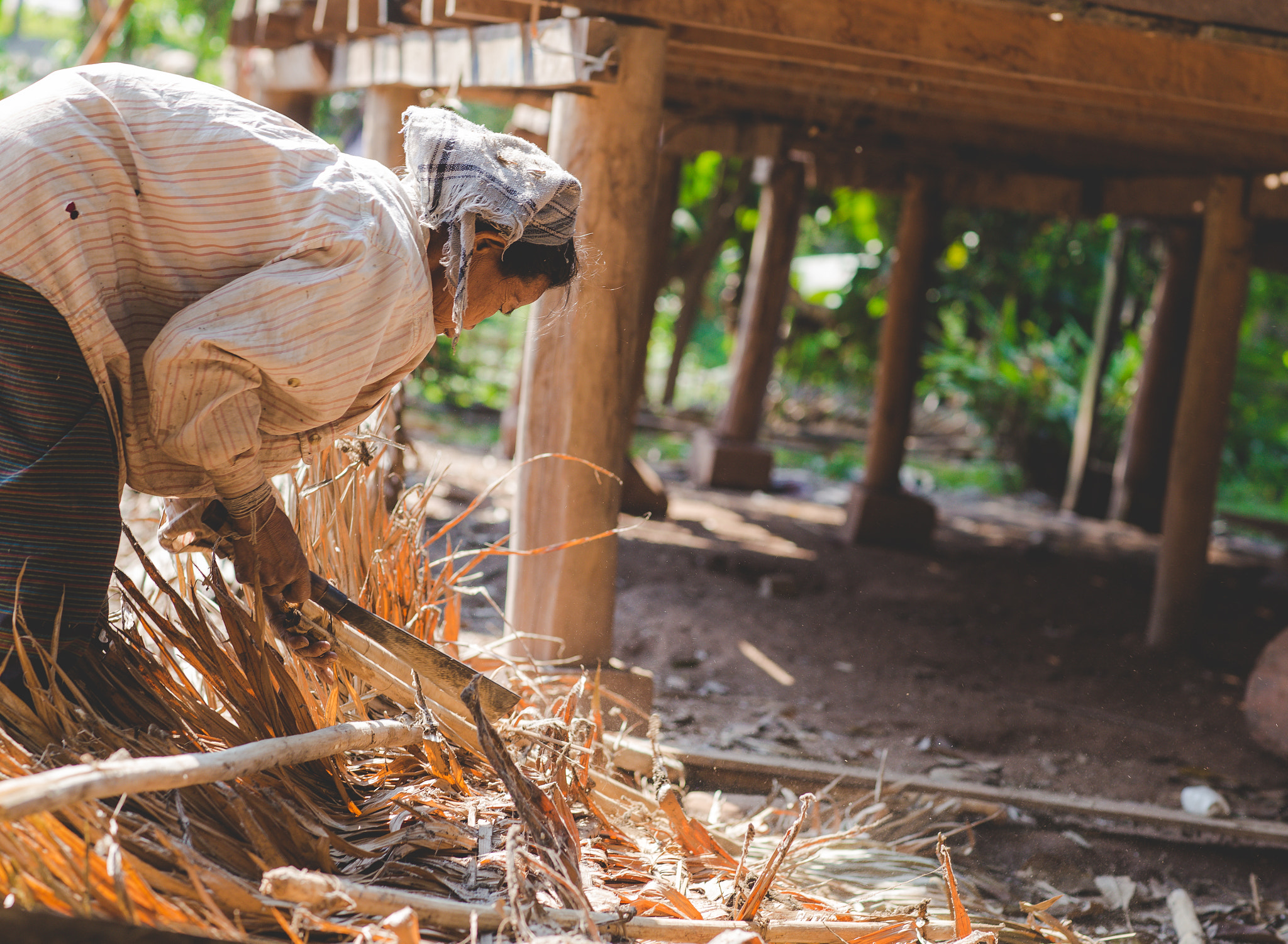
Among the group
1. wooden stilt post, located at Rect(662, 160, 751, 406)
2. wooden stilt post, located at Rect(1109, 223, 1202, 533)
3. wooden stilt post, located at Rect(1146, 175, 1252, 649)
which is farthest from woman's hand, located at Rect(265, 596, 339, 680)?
wooden stilt post, located at Rect(662, 160, 751, 406)

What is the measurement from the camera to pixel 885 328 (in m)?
7.24

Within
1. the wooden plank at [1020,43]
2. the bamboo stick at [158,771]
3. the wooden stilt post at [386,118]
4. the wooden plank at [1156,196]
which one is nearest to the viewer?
the bamboo stick at [158,771]

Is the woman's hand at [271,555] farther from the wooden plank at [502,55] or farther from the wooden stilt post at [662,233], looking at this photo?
the wooden stilt post at [662,233]

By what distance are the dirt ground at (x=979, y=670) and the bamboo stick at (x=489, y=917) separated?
108 cm

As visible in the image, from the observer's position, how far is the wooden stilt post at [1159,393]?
8.21 meters

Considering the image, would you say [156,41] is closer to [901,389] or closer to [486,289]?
[901,389]

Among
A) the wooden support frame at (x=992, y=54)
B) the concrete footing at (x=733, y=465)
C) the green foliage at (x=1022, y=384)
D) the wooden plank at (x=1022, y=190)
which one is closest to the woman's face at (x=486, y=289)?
the wooden support frame at (x=992, y=54)

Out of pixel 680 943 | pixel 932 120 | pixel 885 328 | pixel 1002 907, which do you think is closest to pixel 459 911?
pixel 680 943

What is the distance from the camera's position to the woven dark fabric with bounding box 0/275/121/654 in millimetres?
1641

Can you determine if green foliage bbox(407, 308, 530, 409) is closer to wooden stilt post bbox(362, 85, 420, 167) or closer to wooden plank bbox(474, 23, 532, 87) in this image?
wooden stilt post bbox(362, 85, 420, 167)

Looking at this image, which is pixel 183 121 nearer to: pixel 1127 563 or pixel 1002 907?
pixel 1002 907

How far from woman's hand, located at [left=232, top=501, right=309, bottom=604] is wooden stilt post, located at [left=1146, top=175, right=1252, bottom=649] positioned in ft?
16.3

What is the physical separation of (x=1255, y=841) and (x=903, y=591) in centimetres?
286

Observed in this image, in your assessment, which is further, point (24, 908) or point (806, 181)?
point (806, 181)
